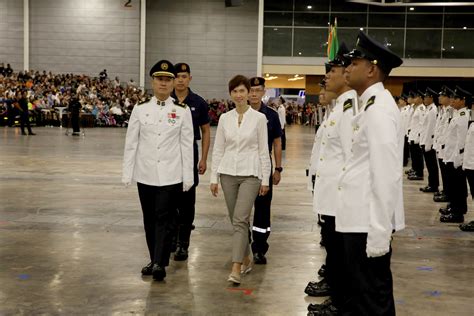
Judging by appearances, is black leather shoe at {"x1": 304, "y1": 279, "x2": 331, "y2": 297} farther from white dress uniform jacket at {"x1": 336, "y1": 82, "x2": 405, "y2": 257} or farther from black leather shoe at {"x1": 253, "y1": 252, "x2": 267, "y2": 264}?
white dress uniform jacket at {"x1": 336, "y1": 82, "x2": 405, "y2": 257}

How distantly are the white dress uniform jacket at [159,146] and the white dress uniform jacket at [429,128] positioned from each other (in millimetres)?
8650

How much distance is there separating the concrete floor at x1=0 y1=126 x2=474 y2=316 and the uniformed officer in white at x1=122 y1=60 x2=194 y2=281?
45cm

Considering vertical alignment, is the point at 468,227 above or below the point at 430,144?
below

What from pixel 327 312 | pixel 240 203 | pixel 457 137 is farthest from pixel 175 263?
pixel 457 137

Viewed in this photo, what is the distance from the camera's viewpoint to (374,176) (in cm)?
333

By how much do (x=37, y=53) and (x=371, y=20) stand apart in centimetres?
2185

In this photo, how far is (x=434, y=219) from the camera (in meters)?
9.79

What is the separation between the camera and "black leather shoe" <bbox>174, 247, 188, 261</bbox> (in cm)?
669

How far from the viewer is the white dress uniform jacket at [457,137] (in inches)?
396

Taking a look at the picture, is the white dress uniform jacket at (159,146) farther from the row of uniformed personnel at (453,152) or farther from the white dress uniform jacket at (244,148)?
the row of uniformed personnel at (453,152)

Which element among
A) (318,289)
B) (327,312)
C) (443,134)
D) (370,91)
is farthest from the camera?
(443,134)

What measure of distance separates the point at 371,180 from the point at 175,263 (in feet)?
11.7

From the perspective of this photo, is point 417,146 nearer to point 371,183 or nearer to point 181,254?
point 181,254

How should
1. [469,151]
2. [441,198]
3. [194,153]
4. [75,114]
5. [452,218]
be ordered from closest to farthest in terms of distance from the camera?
1. [194,153]
2. [469,151]
3. [452,218]
4. [441,198]
5. [75,114]
